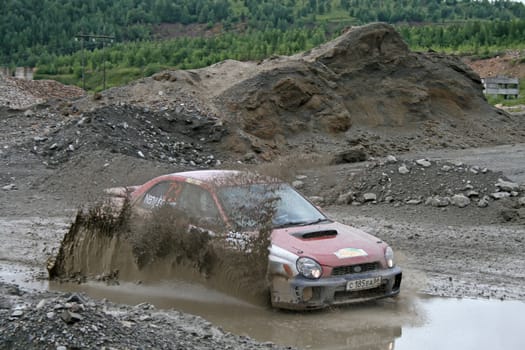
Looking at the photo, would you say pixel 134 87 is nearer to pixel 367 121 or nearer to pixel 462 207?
pixel 367 121

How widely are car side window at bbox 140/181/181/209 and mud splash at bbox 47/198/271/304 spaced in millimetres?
171

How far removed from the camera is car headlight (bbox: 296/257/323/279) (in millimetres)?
9008

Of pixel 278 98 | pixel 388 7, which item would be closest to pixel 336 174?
pixel 278 98

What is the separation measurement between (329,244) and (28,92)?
30803mm

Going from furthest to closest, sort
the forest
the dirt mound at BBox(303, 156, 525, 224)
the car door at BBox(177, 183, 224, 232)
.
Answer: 1. the forest
2. the dirt mound at BBox(303, 156, 525, 224)
3. the car door at BBox(177, 183, 224, 232)

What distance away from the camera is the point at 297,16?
125562 millimetres

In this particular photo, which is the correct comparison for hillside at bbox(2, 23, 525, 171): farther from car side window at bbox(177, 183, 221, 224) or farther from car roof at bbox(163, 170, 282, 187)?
car side window at bbox(177, 183, 221, 224)

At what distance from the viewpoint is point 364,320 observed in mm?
9109

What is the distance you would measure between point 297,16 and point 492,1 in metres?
41.0

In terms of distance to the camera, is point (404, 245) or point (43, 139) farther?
point (43, 139)

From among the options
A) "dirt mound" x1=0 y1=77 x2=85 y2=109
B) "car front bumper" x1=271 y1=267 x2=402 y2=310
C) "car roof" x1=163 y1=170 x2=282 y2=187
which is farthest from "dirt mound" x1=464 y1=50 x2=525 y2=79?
"car front bumper" x1=271 y1=267 x2=402 y2=310

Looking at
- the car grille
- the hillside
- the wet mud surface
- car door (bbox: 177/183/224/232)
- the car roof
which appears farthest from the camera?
the hillside

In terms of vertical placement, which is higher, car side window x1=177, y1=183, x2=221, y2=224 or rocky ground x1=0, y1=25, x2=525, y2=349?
car side window x1=177, y1=183, x2=221, y2=224

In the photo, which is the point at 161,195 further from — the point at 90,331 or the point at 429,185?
the point at 429,185
